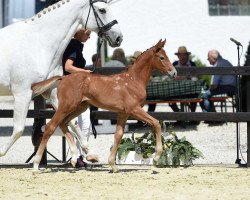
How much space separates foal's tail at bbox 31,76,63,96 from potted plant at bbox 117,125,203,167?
1529mm

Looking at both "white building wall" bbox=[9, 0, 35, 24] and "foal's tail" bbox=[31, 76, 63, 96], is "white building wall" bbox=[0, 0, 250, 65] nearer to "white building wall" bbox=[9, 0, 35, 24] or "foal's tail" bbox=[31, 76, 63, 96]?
"white building wall" bbox=[9, 0, 35, 24]

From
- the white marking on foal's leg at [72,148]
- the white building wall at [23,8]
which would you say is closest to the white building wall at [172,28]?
the white building wall at [23,8]

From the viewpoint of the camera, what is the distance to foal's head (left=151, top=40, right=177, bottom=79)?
10289mm

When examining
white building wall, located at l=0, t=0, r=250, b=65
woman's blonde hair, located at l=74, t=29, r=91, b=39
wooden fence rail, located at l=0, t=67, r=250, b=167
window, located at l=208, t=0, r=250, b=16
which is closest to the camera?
woman's blonde hair, located at l=74, t=29, r=91, b=39

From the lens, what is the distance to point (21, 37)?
10484mm

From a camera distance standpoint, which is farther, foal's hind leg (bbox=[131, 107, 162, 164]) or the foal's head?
the foal's head

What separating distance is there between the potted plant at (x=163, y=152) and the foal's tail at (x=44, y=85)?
60.2 inches

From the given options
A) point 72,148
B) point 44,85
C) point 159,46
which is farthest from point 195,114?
point 44,85

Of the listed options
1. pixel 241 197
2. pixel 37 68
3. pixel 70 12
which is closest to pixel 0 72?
pixel 37 68

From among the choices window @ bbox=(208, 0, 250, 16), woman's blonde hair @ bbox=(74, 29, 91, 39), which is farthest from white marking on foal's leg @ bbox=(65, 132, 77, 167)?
window @ bbox=(208, 0, 250, 16)

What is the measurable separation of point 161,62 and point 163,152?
1260mm

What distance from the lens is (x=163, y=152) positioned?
11.0 meters

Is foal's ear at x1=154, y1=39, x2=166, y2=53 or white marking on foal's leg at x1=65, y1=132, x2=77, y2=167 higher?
foal's ear at x1=154, y1=39, x2=166, y2=53

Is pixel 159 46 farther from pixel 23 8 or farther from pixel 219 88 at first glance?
pixel 23 8
